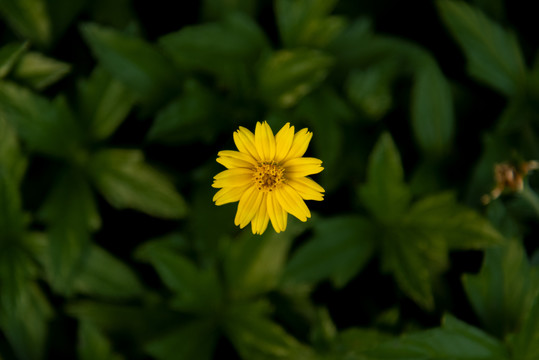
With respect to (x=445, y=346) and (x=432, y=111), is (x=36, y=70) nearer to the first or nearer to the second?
(x=432, y=111)

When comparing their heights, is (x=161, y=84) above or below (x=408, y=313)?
above

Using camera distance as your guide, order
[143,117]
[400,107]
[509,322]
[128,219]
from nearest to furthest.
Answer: [509,322] < [143,117] < [128,219] < [400,107]

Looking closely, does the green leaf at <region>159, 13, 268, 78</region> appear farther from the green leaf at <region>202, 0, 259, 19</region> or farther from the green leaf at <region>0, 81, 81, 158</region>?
the green leaf at <region>0, 81, 81, 158</region>

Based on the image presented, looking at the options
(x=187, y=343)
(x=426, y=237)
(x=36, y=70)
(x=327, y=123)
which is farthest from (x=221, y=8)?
(x=187, y=343)

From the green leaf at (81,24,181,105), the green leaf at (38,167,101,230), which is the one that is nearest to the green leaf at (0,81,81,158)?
the green leaf at (38,167,101,230)

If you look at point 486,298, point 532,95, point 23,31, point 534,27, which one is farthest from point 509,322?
point 23,31

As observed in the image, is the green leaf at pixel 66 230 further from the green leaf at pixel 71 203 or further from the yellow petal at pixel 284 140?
the yellow petal at pixel 284 140

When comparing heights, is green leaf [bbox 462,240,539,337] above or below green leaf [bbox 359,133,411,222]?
below

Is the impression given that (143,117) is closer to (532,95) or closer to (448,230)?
(448,230)
